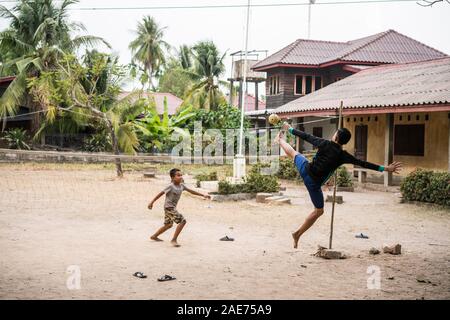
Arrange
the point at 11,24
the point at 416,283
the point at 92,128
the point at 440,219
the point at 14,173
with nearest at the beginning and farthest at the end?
the point at 416,283
the point at 440,219
the point at 14,173
the point at 11,24
the point at 92,128

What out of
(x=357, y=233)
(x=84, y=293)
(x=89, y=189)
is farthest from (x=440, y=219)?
(x=89, y=189)

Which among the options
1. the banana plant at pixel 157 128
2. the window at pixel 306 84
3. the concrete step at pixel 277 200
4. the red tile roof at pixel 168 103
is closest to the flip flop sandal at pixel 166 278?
the concrete step at pixel 277 200

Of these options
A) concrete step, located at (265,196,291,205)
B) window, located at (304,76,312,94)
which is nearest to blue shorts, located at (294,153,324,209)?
concrete step, located at (265,196,291,205)

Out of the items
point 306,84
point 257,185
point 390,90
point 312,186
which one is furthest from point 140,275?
point 306,84

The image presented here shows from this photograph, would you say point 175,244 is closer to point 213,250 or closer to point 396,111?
point 213,250

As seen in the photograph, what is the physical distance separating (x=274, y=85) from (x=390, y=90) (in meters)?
14.6

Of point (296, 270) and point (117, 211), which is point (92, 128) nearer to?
point (117, 211)

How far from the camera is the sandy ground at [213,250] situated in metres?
5.91

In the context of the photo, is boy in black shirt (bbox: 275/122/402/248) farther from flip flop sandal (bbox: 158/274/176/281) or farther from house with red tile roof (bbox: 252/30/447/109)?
house with red tile roof (bbox: 252/30/447/109)

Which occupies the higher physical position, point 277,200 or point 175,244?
point 277,200

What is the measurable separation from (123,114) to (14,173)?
24.9 ft

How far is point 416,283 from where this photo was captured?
6.43m

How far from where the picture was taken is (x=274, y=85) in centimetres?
3403

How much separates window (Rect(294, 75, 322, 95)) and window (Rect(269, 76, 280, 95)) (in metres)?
1.18
